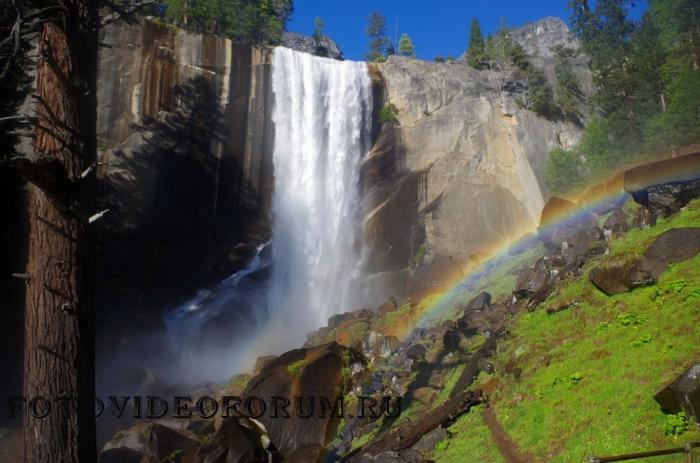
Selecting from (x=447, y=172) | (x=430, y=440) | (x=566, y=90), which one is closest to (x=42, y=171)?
(x=430, y=440)

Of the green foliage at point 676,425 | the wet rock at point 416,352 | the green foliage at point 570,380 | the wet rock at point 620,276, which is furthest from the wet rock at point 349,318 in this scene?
the green foliage at point 676,425

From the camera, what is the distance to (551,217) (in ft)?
91.0

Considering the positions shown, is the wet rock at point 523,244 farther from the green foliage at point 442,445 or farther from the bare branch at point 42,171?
the bare branch at point 42,171

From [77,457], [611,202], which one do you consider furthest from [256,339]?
[77,457]

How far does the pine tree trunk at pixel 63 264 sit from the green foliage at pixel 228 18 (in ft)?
97.8

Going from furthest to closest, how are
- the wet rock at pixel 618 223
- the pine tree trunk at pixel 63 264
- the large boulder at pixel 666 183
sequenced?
the wet rock at pixel 618 223 < the large boulder at pixel 666 183 < the pine tree trunk at pixel 63 264

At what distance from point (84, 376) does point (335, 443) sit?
8058 mm

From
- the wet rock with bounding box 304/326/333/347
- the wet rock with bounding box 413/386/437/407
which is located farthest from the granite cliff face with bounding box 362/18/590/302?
the wet rock with bounding box 413/386/437/407

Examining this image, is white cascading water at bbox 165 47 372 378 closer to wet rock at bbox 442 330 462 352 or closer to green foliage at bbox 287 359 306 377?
wet rock at bbox 442 330 462 352

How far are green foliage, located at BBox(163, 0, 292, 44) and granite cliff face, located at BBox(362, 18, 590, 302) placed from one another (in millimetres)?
13728

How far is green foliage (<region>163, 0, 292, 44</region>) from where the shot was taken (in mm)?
37062

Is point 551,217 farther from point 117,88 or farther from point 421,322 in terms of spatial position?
point 117,88

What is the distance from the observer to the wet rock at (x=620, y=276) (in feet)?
36.1

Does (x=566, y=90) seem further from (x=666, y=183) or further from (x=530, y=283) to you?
(x=530, y=283)
